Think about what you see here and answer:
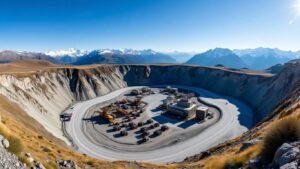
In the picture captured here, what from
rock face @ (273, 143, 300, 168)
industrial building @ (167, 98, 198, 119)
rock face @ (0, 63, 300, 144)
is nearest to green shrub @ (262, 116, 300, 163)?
rock face @ (273, 143, 300, 168)

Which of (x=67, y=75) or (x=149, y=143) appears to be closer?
(x=149, y=143)

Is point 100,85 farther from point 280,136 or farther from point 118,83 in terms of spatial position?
point 280,136

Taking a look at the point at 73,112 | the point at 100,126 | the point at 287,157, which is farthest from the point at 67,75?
the point at 287,157

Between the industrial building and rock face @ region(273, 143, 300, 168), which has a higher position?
rock face @ region(273, 143, 300, 168)

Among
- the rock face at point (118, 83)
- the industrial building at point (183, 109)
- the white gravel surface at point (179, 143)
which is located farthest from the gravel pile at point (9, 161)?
the industrial building at point (183, 109)

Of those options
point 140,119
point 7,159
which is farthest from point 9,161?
point 140,119

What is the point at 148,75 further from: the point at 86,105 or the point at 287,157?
the point at 287,157

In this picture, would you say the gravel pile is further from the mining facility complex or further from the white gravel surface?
the mining facility complex

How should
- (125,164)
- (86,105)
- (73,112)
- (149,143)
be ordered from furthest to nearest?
(86,105) → (73,112) → (149,143) → (125,164)

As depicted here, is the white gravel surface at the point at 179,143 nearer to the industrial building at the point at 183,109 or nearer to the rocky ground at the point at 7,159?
the industrial building at the point at 183,109
